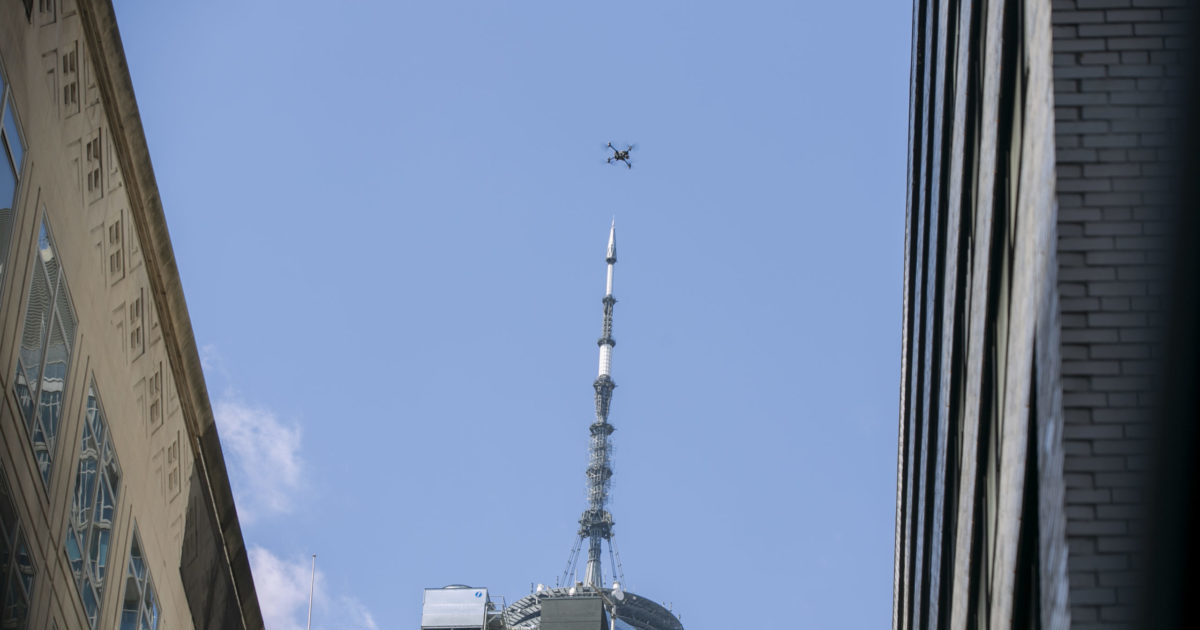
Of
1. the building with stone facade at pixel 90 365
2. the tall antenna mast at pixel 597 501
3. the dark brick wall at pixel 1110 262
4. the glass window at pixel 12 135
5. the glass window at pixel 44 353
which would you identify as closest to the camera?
the dark brick wall at pixel 1110 262

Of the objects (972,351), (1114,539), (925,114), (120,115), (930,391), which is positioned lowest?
(1114,539)

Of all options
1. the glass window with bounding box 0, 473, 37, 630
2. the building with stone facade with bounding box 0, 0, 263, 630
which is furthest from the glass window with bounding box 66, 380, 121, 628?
the glass window with bounding box 0, 473, 37, 630

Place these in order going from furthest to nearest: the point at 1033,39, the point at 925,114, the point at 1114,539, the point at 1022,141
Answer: the point at 925,114 → the point at 1022,141 → the point at 1033,39 → the point at 1114,539

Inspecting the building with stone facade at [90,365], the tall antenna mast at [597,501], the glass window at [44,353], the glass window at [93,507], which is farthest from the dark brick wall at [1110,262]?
the tall antenna mast at [597,501]

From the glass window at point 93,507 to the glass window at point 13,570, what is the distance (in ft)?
6.94

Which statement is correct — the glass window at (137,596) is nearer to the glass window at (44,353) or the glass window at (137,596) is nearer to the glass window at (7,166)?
the glass window at (44,353)

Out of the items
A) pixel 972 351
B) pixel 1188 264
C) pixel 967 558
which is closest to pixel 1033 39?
pixel 1188 264

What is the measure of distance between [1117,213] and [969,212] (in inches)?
396

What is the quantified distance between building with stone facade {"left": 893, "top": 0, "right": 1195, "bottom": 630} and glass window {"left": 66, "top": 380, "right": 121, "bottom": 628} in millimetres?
14012

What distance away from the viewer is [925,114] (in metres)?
32.6

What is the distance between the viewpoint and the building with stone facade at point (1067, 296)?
44.7 ft

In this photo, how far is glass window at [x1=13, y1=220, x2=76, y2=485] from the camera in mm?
23219

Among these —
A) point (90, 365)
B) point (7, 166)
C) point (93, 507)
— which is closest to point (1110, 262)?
point (7, 166)

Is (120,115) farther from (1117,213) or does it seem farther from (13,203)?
(1117,213)
